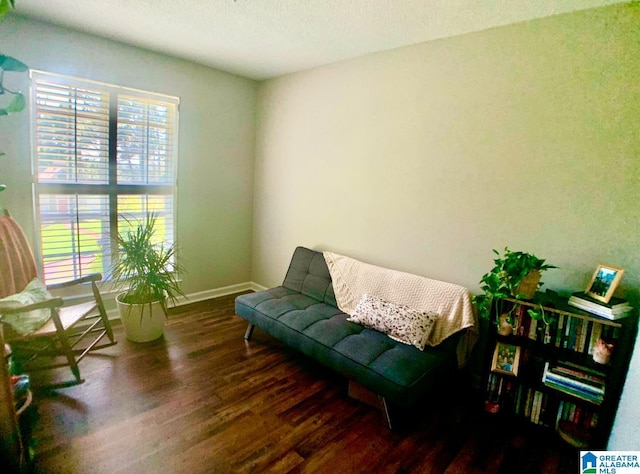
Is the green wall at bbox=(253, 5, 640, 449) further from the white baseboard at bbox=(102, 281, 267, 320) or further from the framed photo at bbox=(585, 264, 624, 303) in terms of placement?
the white baseboard at bbox=(102, 281, 267, 320)

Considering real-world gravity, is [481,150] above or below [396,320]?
above

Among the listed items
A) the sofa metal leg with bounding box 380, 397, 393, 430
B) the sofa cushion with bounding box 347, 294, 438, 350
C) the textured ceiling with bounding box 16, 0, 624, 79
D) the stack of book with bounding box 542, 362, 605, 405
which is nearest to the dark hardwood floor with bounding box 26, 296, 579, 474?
the sofa metal leg with bounding box 380, 397, 393, 430

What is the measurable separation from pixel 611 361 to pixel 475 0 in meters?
2.03

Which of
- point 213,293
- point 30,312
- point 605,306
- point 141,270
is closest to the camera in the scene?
point 605,306

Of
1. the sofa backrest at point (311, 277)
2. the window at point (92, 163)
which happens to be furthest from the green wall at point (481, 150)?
the window at point (92, 163)

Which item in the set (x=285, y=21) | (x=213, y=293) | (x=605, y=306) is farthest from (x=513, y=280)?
(x=213, y=293)

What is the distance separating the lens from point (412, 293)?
98.3 inches

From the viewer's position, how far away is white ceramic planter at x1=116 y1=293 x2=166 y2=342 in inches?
107

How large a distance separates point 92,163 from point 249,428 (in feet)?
8.23

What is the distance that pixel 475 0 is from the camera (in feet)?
6.07

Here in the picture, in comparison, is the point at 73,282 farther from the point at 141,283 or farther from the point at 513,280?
the point at 513,280

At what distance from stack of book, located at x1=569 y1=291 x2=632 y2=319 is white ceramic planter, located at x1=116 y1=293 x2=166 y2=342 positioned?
291 centimetres

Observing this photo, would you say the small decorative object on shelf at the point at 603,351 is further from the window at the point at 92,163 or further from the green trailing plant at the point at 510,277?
the window at the point at 92,163

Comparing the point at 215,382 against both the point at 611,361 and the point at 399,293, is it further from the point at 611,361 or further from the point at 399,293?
the point at 611,361
